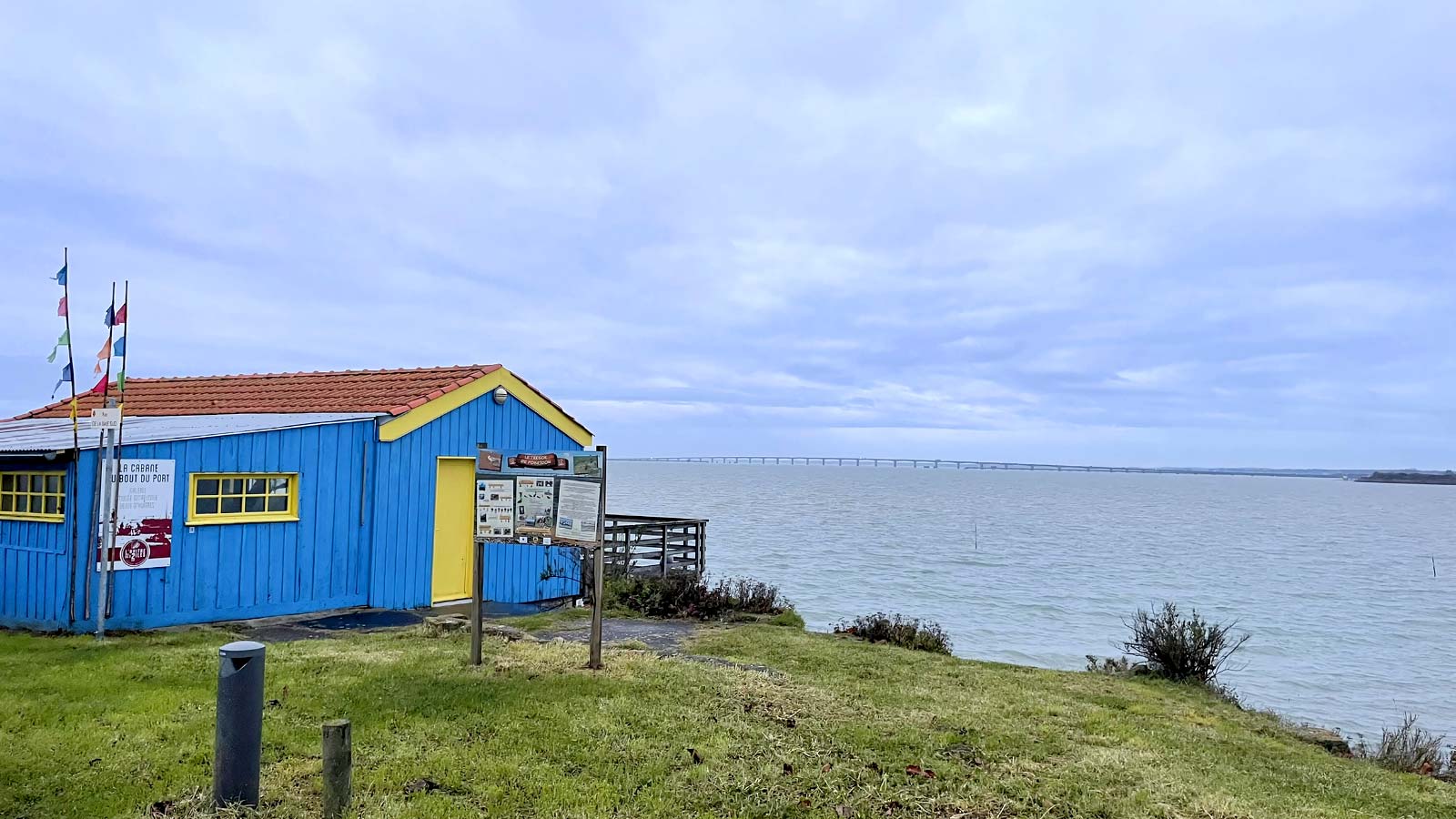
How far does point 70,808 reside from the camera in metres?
5.20

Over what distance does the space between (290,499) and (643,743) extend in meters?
7.64

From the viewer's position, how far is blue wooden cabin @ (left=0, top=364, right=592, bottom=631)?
1070 centimetres

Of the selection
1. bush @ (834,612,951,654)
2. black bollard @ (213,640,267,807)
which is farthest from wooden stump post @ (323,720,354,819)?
bush @ (834,612,951,654)

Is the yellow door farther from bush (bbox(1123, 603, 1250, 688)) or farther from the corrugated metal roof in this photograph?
bush (bbox(1123, 603, 1250, 688))

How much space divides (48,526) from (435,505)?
4639 millimetres

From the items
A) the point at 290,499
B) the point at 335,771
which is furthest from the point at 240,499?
the point at 335,771

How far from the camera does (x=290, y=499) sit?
12227mm

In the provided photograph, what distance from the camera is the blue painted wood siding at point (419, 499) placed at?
13.2 meters

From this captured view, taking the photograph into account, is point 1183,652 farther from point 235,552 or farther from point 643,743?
point 235,552

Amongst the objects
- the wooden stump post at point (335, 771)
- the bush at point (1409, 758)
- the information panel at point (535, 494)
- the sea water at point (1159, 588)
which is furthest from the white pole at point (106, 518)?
the sea water at point (1159, 588)

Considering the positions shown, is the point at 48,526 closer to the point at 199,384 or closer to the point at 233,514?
the point at 233,514

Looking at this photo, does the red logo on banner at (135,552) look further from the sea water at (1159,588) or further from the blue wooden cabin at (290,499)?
the sea water at (1159,588)

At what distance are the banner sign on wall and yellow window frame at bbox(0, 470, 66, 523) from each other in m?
0.75

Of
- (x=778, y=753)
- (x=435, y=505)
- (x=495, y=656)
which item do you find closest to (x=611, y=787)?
(x=778, y=753)
